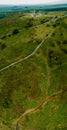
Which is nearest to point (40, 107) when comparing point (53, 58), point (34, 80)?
point (34, 80)

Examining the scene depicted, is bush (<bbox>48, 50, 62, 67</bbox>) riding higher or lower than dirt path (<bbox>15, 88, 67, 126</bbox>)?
higher

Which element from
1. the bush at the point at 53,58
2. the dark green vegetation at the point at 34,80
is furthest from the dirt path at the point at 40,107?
the bush at the point at 53,58

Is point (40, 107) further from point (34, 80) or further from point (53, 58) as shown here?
point (53, 58)

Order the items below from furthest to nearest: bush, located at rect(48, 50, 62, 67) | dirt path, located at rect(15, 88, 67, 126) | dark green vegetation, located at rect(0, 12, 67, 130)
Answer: bush, located at rect(48, 50, 62, 67), dirt path, located at rect(15, 88, 67, 126), dark green vegetation, located at rect(0, 12, 67, 130)

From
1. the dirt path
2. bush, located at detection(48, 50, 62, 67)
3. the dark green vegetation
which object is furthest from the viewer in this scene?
bush, located at detection(48, 50, 62, 67)

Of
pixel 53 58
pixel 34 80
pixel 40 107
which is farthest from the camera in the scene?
pixel 53 58

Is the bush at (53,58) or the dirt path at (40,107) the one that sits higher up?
the bush at (53,58)

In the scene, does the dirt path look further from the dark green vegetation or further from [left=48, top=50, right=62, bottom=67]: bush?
[left=48, top=50, right=62, bottom=67]: bush

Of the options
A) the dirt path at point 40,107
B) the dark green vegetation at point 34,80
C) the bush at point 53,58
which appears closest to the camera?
the dark green vegetation at point 34,80

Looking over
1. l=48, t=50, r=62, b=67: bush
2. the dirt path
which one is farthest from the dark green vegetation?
the dirt path

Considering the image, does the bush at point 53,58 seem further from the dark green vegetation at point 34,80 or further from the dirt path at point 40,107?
the dirt path at point 40,107
